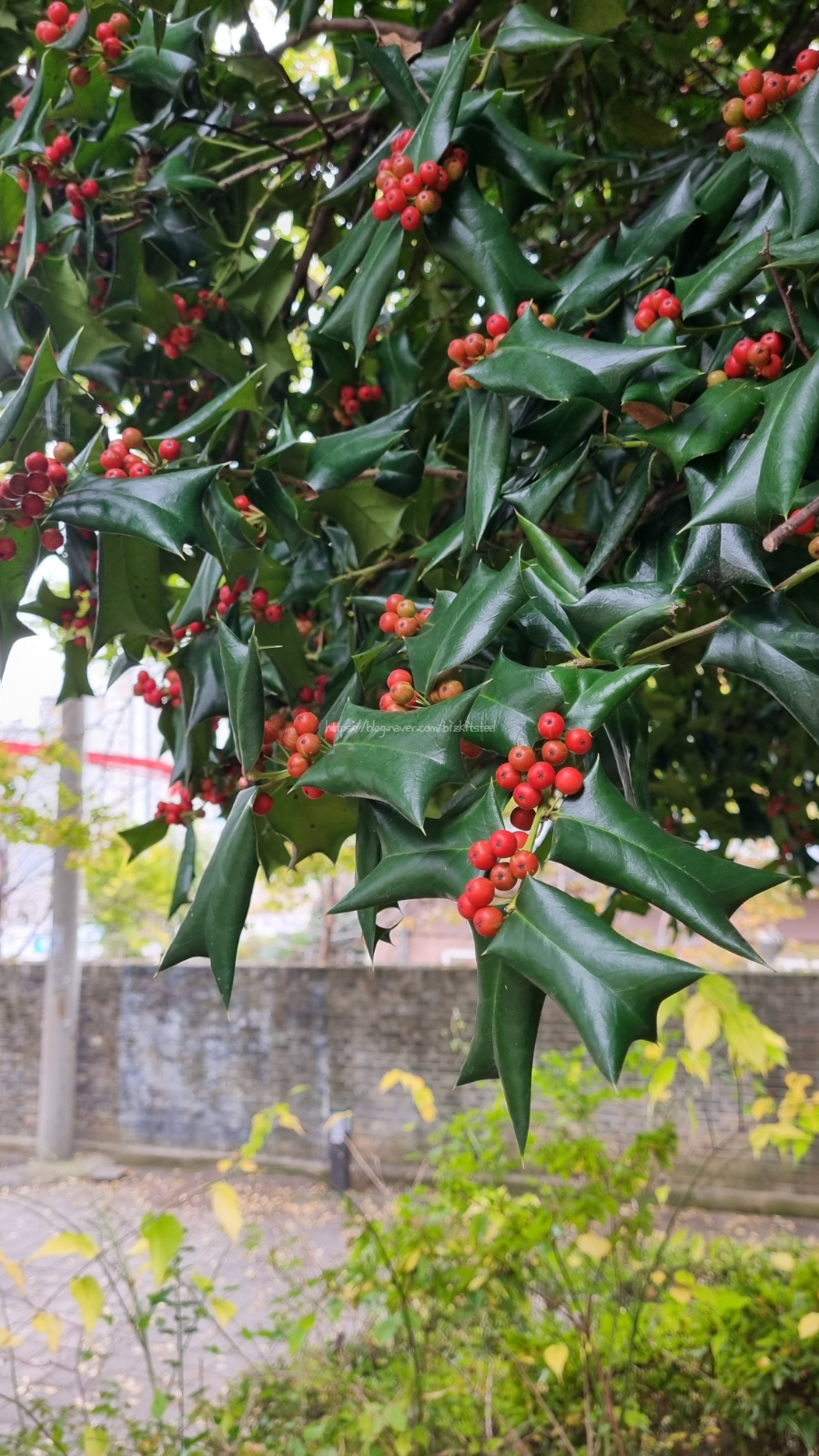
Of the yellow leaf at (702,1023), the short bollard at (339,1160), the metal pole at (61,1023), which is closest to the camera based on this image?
the yellow leaf at (702,1023)

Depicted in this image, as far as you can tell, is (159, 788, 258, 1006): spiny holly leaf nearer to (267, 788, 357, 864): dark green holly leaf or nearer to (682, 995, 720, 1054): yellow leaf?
(267, 788, 357, 864): dark green holly leaf

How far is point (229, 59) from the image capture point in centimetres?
107

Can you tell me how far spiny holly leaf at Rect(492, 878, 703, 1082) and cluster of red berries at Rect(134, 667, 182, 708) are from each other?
65cm

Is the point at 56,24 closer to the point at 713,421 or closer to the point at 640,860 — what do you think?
the point at 713,421

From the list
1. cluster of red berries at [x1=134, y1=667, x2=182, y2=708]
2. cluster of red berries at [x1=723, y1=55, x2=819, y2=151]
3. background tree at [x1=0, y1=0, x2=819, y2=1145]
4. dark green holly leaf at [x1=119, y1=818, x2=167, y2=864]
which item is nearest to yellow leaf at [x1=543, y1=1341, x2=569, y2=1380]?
background tree at [x1=0, y1=0, x2=819, y2=1145]

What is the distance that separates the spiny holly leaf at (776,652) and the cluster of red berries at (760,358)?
0.53 ft

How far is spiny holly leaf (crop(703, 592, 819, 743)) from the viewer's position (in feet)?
1.80

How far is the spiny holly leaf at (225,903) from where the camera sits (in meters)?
0.63

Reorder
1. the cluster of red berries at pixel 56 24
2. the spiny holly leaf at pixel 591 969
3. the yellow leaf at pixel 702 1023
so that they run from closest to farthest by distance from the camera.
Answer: the spiny holly leaf at pixel 591 969
the cluster of red berries at pixel 56 24
the yellow leaf at pixel 702 1023

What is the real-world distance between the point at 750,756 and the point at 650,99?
1.10 meters

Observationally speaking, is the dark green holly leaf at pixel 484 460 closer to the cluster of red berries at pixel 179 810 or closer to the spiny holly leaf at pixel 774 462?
the spiny holly leaf at pixel 774 462

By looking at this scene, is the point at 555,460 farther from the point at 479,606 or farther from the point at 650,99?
the point at 650,99

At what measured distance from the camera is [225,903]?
636 millimetres

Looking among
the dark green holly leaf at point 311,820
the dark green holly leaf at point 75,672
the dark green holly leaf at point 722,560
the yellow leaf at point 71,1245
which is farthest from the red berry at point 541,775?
the yellow leaf at point 71,1245
